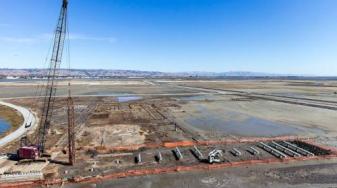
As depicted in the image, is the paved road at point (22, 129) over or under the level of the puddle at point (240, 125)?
under

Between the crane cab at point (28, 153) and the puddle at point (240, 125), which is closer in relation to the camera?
the crane cab at point (28, 153)

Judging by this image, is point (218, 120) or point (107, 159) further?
point (218, 120)

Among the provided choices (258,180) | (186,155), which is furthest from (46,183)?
(258,180)

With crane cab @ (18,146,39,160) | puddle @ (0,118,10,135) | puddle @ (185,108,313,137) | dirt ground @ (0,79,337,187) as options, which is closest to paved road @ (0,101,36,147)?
puddle @ (0,118,10,135)

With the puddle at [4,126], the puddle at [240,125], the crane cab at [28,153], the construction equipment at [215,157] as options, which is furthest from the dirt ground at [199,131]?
the puddle at [4,126]

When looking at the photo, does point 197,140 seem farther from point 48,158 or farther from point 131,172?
point 48,158

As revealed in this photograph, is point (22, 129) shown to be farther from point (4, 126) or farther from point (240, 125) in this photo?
point (240, 125)

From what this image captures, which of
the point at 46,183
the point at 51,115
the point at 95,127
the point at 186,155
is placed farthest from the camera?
the point at 51,115

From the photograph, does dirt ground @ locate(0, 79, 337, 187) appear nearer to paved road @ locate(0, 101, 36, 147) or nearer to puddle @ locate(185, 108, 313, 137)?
puddle @ locate(185, 108, 313, 137)

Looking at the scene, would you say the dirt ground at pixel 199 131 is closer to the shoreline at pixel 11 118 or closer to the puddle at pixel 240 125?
the puddle at pixel 240 125
